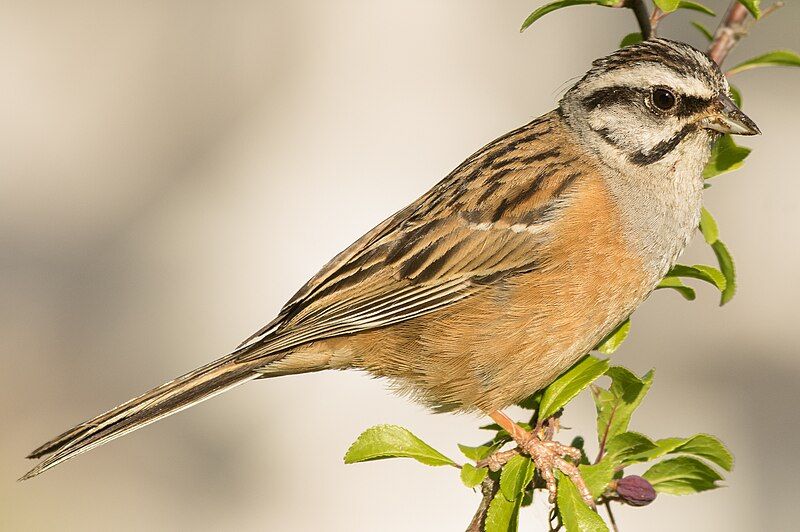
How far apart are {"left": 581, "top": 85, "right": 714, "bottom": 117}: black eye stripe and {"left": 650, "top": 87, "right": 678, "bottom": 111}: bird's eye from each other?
0.02 m

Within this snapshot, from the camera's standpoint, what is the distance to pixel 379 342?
4234 mm

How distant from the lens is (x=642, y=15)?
148 inches

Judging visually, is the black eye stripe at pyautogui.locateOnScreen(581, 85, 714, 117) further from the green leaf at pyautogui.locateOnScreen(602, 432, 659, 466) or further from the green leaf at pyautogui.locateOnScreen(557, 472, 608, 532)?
the green leaf at pyautogui.locateOnScreen(557, 472, 608, 532)

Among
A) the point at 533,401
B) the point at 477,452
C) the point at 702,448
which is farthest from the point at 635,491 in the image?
the point at 533,401

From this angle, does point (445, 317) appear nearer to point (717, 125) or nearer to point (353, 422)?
point (717, 125)

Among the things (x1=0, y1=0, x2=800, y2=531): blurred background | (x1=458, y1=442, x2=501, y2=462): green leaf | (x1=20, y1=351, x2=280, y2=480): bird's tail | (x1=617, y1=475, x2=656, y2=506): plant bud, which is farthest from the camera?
(x1=0, y1=0, x2=800, y2=531): blurred background

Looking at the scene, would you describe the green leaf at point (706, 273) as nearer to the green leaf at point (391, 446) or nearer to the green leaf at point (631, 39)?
the green leaf at point (631, 39)

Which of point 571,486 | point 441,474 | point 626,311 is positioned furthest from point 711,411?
point 571,486

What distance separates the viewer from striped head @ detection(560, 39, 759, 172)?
3.88 meters

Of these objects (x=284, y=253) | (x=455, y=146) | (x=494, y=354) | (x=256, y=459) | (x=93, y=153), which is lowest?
(x=494, y=354)

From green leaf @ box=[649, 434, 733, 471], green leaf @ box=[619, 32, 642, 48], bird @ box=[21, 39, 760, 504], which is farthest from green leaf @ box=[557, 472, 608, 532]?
green leaf @ box=[619, 32, 642, 48]

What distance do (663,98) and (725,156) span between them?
0.31 m

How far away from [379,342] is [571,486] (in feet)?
3.58

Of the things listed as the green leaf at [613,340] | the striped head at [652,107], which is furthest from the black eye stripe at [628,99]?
the green leaf at [613,340]
